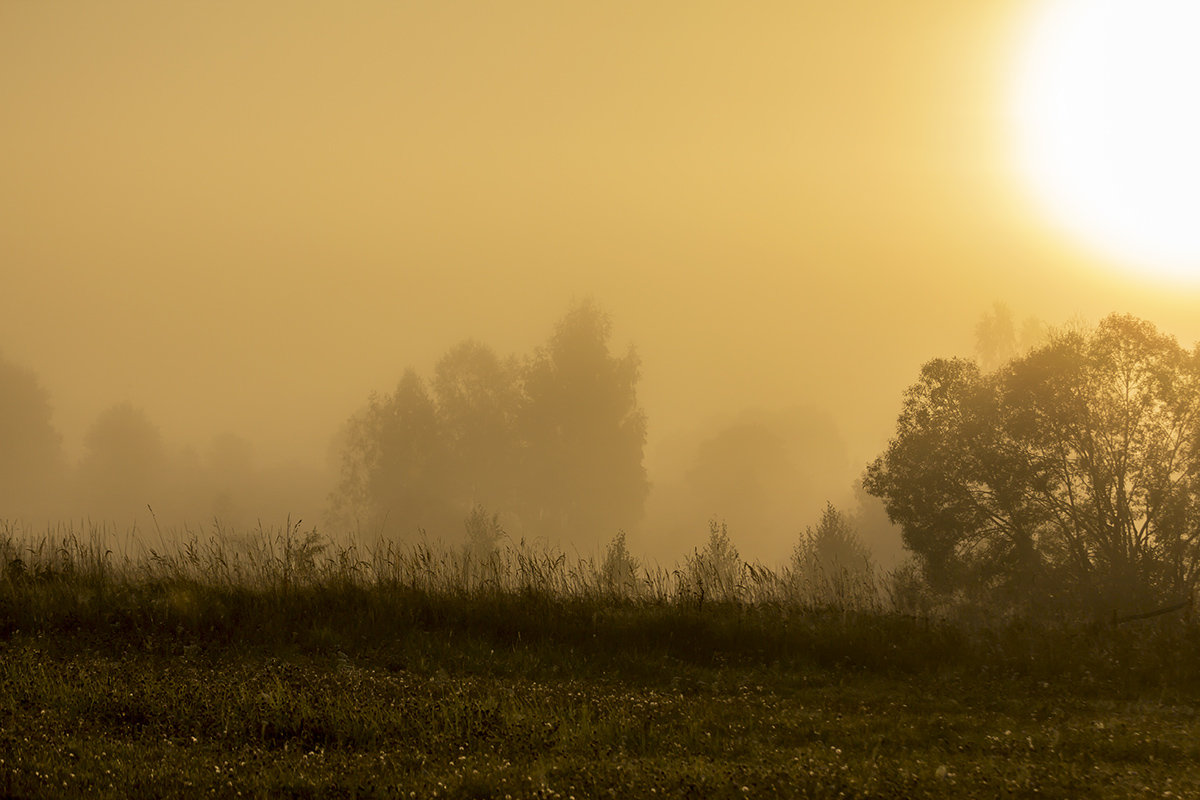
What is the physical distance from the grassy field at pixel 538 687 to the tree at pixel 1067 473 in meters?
24.1

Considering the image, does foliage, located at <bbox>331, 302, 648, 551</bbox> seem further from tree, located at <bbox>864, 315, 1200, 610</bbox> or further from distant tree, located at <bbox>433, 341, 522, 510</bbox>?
tree, located at <bbox>864, 315, 1200, 610</bbox>

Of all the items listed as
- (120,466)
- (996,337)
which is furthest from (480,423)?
(120,466)

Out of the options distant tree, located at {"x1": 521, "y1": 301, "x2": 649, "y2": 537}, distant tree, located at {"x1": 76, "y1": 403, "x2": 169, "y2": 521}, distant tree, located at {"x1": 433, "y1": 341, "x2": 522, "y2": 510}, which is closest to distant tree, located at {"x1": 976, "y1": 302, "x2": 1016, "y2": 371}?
distant tree, located at {"x1": 521, "y1": 301, "x2": 649, "y2": 537}

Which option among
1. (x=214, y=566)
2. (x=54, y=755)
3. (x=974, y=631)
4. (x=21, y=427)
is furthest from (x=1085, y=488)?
(x=21, y=427)

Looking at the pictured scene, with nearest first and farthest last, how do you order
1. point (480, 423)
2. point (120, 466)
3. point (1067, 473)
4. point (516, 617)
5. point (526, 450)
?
point (516, 617), point (1067, 473), point (526, 450), point (480, 423), point (120, 466)

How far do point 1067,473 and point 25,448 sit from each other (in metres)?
138

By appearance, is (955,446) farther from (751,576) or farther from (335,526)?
(335,526)

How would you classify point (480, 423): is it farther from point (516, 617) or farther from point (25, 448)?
point (516, 617)

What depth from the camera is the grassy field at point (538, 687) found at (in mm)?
8656

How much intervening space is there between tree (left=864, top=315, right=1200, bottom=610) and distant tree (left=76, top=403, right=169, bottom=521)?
120820mm

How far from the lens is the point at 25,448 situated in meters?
131

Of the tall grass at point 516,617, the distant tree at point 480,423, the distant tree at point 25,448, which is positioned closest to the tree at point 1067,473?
the tall grass at point 516,617

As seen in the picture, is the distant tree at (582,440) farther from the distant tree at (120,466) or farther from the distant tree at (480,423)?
the distant tree at (120,466)

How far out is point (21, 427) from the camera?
131000mm
